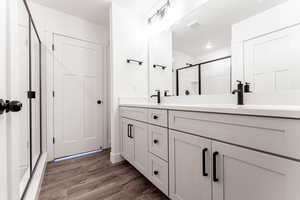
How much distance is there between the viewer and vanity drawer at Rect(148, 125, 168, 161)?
1147 mm

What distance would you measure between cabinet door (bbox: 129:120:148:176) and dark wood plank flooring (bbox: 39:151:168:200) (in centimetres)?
18

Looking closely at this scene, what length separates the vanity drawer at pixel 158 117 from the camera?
3.76 feet

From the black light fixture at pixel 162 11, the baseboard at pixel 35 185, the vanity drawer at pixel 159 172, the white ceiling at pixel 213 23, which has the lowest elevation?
the baseboard at pixel 35 185

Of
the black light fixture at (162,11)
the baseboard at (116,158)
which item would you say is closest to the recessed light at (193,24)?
the black light fixture at (162,11)

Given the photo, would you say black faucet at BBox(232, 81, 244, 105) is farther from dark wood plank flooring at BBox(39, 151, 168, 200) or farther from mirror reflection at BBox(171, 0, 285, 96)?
dark wood plank flooring at BBox(39, 151, 168, 200)

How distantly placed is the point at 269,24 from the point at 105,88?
235 centimetres

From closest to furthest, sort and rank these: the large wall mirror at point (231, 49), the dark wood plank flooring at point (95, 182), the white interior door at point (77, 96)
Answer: the large wall mirror at point (231, 49) → the dark wood plank flooring at point (95, 182) → the white interior door at point (77, 96)

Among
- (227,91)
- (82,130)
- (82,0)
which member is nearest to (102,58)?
(82,0)

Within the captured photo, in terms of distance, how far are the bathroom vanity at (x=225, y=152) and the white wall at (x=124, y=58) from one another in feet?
2.81

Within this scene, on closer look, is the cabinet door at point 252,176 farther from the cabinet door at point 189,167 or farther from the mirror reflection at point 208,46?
the mirror reflection at point 208,46

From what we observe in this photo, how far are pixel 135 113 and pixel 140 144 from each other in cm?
36

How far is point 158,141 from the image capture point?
4.06 ft

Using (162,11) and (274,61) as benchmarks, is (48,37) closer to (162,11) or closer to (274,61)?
(162,11)

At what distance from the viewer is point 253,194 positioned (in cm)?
63
